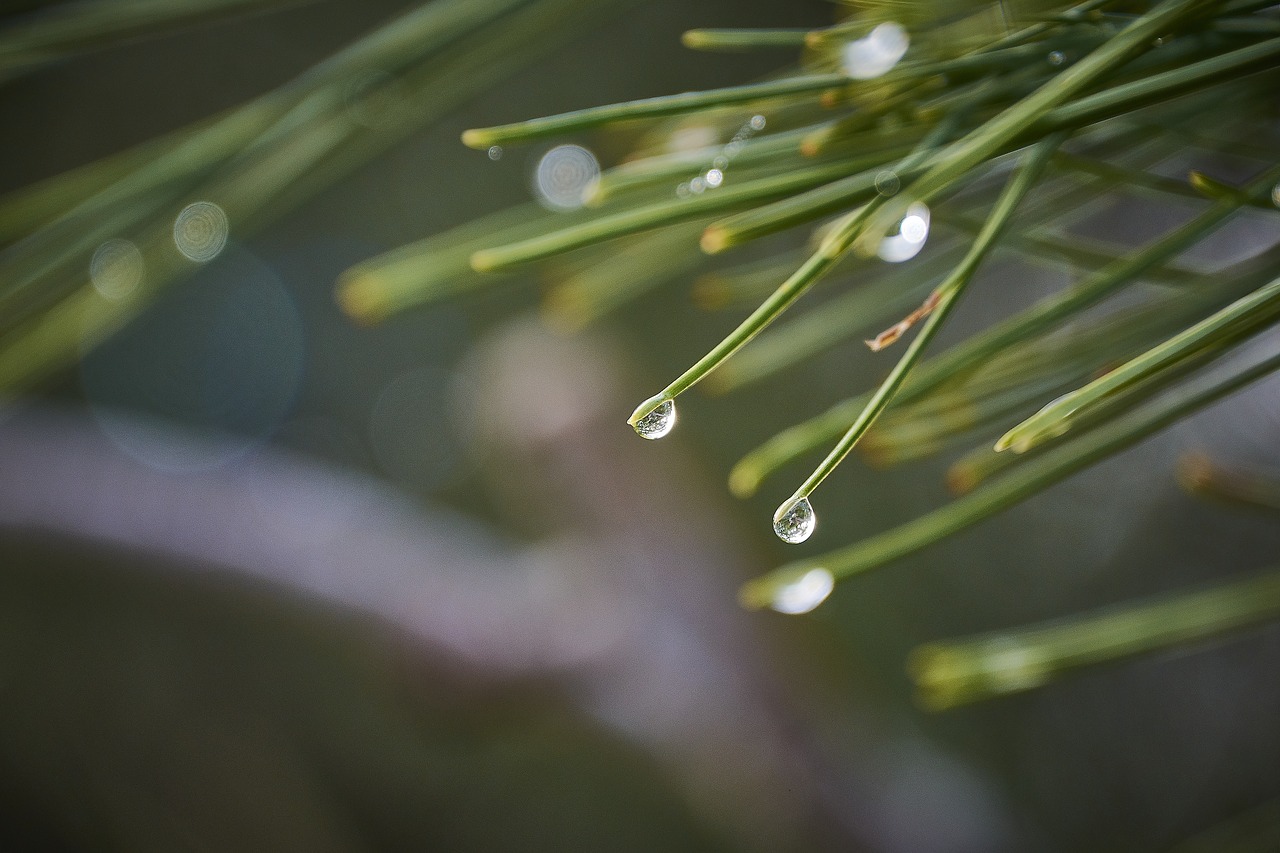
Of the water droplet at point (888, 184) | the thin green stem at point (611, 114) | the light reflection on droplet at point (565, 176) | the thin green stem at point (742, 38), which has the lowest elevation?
the water droplet at point (888, 184)

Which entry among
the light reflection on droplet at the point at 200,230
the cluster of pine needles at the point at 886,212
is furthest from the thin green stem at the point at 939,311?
the light reflection on droplet at the point at 200,230

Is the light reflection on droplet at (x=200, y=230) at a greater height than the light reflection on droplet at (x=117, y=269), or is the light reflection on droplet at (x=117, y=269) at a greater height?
the light reflection on droplet at (x=200, y=230)

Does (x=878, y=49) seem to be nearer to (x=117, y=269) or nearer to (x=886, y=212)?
(x=886, y=212)

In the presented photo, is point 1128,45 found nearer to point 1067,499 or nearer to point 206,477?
point 206,477

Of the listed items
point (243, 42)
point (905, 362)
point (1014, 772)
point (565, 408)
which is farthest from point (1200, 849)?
point (243, 42)

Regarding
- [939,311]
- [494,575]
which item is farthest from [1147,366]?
[494,575]

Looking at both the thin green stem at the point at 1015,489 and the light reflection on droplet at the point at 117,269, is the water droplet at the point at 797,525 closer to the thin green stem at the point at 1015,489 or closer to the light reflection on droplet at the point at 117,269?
the thin green stem at the point at 1015,489

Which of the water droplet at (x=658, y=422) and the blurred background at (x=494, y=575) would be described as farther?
the blurred background at (x=494, y=575)
